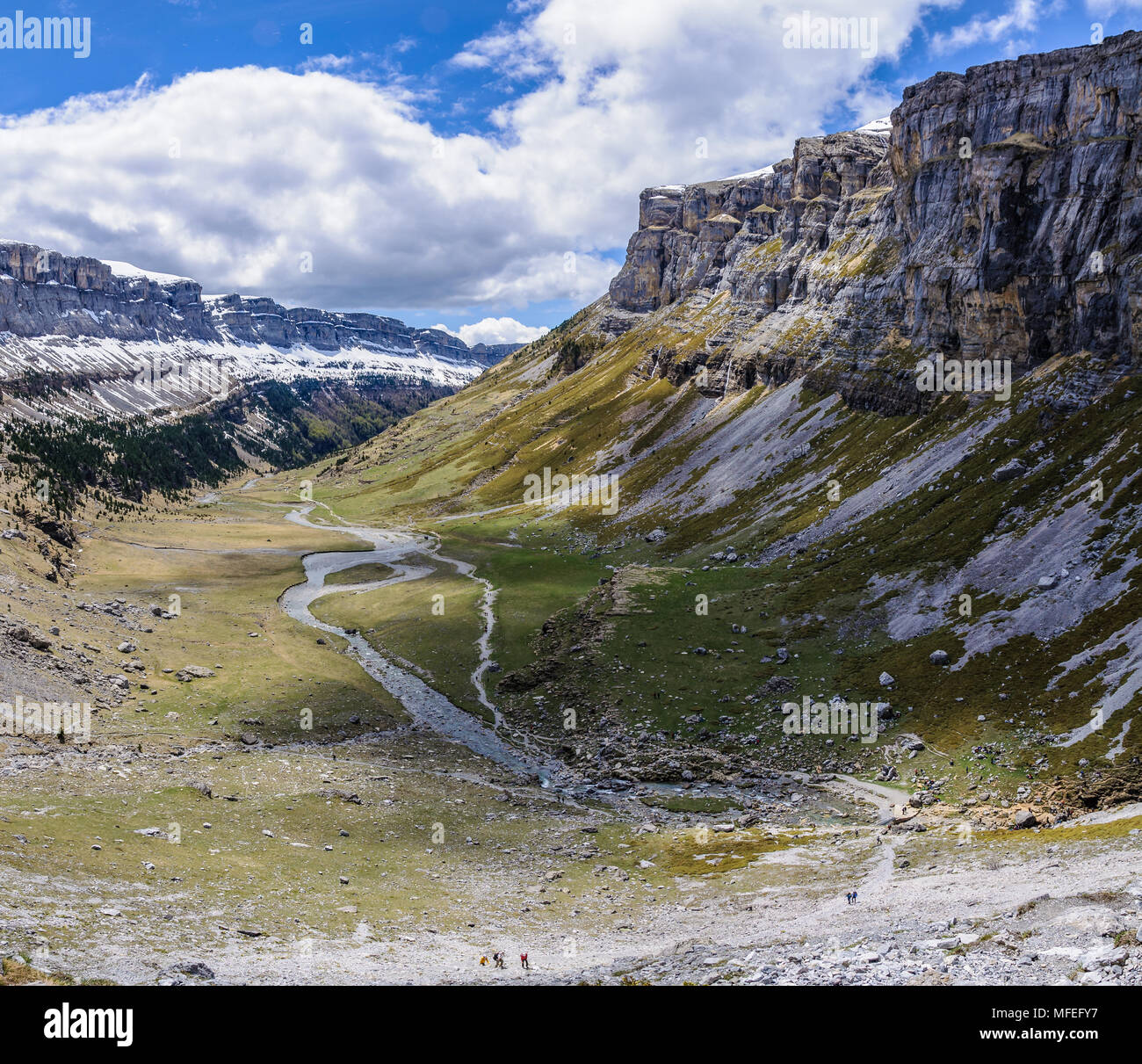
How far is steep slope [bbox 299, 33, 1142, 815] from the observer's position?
60.4m

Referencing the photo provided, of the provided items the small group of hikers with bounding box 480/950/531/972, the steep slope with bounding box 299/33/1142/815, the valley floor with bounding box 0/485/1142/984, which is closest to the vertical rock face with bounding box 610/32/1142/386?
the steep slope with bounding box 299/33/1142/815

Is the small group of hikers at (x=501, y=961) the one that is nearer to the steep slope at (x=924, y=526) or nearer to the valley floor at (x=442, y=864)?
the valley floor at (x=442, y=864)

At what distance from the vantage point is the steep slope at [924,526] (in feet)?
198

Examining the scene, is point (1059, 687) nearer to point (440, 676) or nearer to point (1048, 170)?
point (440, 676)

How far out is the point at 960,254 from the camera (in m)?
115

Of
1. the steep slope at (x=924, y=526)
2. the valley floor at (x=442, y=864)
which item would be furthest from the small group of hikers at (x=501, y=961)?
the steep slope at (x=924, y=526)

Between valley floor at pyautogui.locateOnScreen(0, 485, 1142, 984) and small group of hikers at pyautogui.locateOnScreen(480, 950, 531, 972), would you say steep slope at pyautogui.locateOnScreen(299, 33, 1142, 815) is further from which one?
small group of hikers at pyautogui.locateOnScreen(480, 950, 531, 972)

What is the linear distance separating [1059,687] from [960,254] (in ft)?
268

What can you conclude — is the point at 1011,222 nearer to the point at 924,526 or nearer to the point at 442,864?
the point at 924,526

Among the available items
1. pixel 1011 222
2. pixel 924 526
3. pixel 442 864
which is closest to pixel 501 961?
pixel 442 864

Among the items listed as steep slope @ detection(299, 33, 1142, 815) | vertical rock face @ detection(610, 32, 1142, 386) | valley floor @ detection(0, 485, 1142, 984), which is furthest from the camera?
vertical rock face @ detection(610, 32, 1142, 386)
